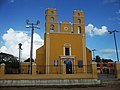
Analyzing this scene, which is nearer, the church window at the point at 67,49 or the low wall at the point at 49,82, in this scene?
the low wall at the point at 49,82

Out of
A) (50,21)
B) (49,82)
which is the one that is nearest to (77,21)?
(50,21)

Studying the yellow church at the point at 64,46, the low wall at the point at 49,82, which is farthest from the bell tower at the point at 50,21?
the low wall at the point at 49,82

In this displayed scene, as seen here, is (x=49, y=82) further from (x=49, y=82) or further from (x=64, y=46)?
(x=64, y=46)

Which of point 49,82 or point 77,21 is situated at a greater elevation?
point 77,21

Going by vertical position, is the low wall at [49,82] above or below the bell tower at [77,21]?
below

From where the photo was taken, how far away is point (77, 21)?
3161 centimetres

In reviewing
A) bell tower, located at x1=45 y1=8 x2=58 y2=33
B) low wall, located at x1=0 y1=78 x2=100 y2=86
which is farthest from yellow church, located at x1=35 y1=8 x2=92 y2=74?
low wall, located at x1=0 y1=78 x2=100 y2=86

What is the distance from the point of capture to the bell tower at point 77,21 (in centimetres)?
3114

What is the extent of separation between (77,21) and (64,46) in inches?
230

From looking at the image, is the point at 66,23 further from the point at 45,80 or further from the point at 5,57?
the point at 5,57

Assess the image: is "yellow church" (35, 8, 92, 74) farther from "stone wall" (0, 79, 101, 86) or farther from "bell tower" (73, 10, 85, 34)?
"stone wall" (0, 79, 101, 86)

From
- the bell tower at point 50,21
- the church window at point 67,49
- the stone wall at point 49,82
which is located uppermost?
the bell tower at point 50,21

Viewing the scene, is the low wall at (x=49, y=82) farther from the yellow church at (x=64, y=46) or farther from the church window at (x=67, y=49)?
the church window at (x=67, y=49)

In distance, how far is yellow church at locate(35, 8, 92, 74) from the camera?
1121 inches
